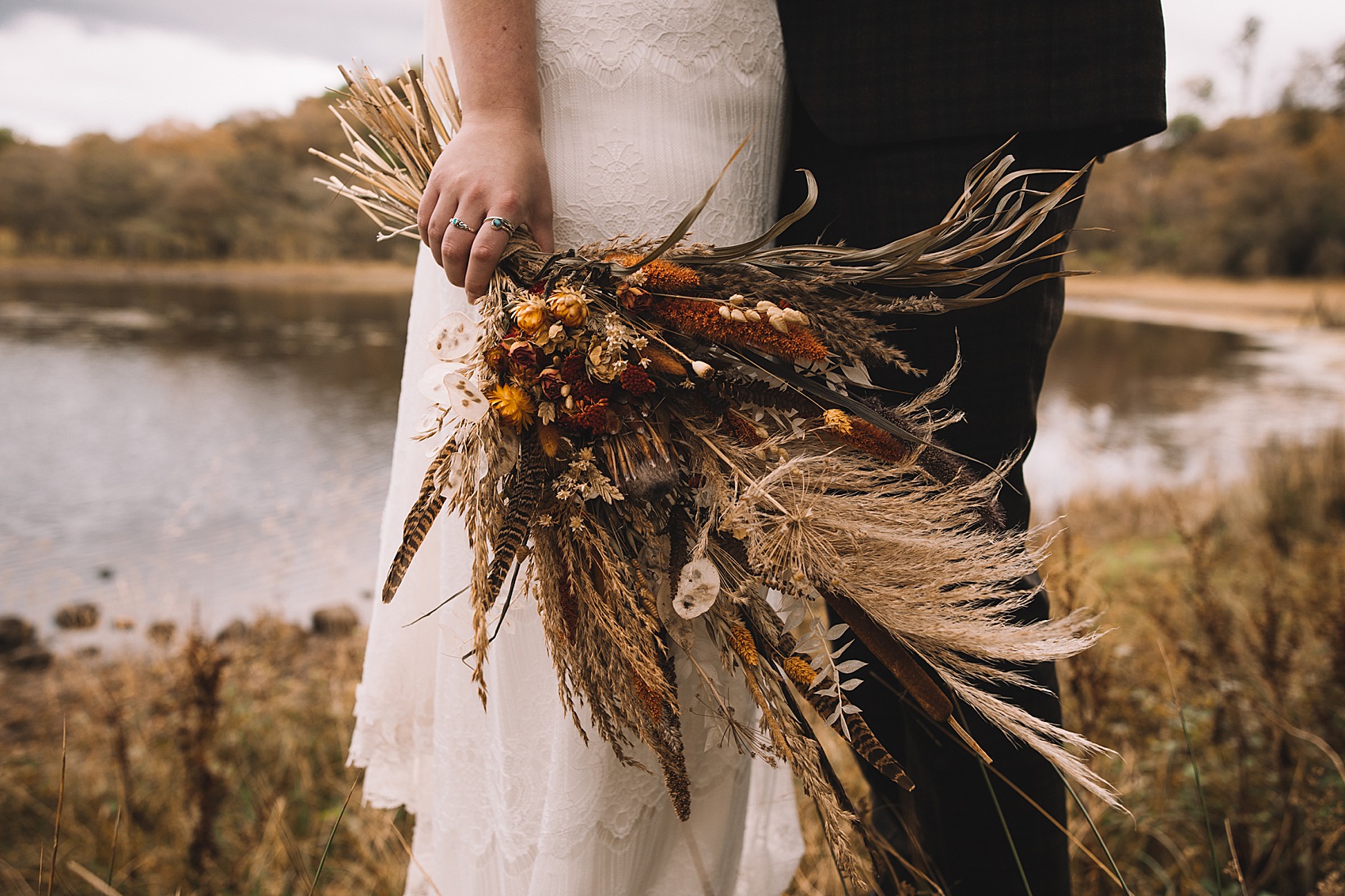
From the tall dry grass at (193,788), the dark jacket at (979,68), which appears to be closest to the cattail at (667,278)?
the dark jacket at (979,68)

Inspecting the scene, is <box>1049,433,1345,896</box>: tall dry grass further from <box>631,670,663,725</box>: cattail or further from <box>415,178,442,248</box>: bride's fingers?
<box>415,178,442,248</box>: bride's fingers

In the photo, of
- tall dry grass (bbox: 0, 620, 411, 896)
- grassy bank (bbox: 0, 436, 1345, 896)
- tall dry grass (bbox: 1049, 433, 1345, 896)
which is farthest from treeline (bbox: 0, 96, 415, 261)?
tall dry grass (bbox: 1049, 433, 1345, 896)

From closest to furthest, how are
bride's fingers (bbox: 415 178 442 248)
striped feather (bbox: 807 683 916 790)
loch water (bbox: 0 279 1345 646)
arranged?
striped feather (bbox: 807 683 916 790) < bride's fingers (bbox: 415 178 442 248) < loch water (bbox: 0 279 1345 646)

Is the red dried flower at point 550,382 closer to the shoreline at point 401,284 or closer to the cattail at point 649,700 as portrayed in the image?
the cattail at point 649,700

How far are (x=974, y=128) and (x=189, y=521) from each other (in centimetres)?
553

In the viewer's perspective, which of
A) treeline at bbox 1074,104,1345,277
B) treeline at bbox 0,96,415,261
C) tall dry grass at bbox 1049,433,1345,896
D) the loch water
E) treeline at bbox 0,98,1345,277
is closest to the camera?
tall dry grass at bbox 1049,433,1345,896

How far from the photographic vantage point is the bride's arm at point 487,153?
2.70ft

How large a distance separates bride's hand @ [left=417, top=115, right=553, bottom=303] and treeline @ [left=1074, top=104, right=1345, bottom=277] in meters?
17.0

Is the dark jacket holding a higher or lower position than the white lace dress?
higher

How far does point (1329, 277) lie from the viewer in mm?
15820

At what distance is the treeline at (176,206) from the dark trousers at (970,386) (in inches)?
577

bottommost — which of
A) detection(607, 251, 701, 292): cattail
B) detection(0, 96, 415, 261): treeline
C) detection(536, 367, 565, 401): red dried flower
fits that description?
detection(536, 367, 565, 401): red dried flower

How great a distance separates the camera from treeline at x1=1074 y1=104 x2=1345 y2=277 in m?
16.6

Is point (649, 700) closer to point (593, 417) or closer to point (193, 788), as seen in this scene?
point (593, 417)
